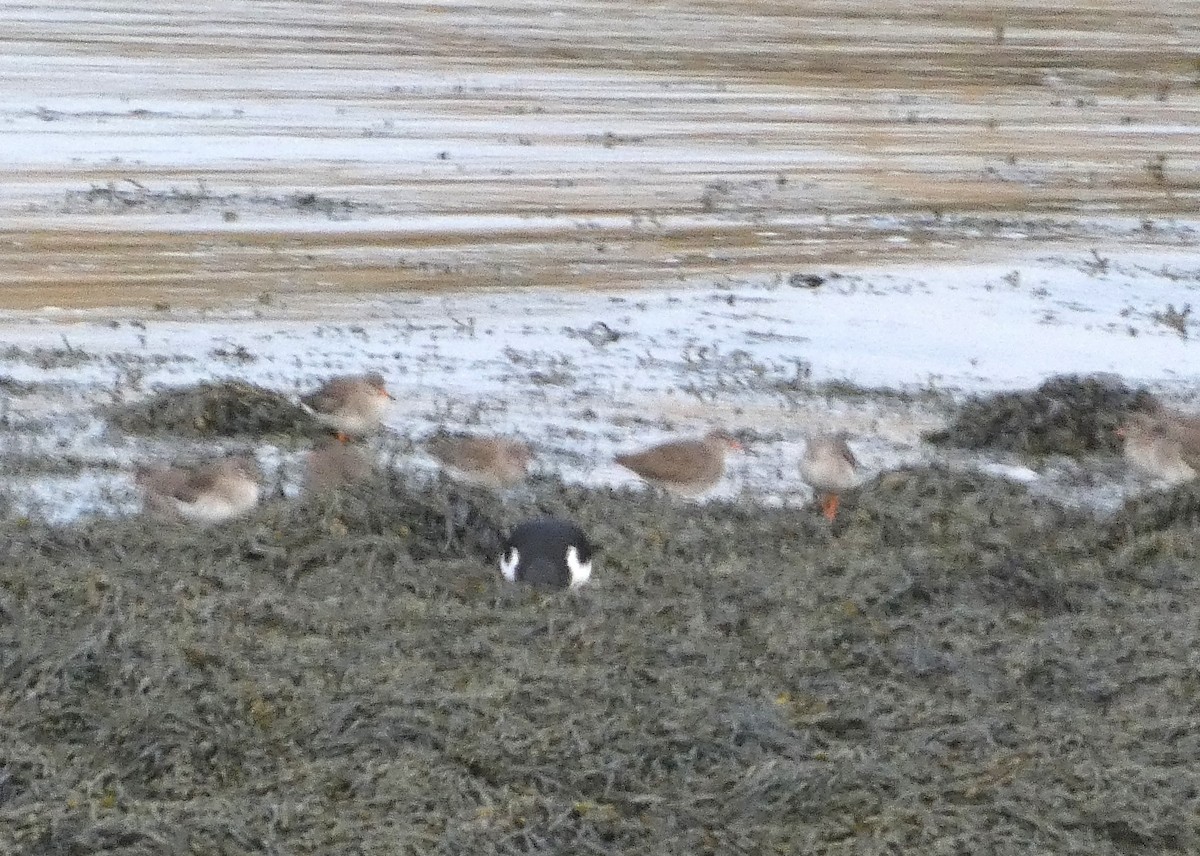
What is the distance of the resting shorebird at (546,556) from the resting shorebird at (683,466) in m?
1.34

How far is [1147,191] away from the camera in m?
17.6

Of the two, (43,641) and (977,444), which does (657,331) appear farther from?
(43,641)

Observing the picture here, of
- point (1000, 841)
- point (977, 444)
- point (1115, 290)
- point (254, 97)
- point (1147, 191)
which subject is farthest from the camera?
point (254, 97)

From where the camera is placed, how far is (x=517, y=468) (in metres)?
8.90

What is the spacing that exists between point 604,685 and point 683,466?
8.63ft

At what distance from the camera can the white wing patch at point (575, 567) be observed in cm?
749

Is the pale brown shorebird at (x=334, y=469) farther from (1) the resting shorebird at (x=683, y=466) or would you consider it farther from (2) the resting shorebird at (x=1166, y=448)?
(2) the resting shorebird at (x=1166, y=448)

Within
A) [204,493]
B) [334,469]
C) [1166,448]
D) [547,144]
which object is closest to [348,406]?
[334,469]

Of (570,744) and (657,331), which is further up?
(570,744)

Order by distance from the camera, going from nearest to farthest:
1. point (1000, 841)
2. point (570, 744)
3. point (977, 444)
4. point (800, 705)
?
point (1000, 841), point (570, 744), point (800, 705), point (977, 444)

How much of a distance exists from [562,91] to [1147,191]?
5.66m

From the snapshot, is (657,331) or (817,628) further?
(657,331)

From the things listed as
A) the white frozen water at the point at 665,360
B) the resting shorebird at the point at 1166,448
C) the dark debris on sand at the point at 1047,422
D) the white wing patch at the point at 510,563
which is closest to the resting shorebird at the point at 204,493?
the white frozen water at the point at 665,360

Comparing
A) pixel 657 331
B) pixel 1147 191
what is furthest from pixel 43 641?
pixel 1147 191
